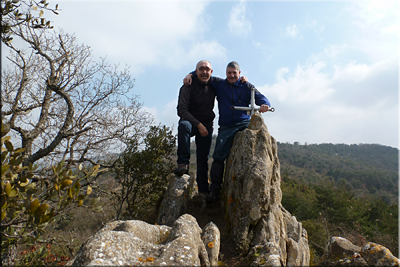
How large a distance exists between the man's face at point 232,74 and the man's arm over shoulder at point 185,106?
112 cm

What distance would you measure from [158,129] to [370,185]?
67.9m

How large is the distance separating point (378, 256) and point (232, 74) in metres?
5.18

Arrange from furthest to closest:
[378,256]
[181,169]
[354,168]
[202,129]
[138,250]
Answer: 1. [354,168]
2. [181,169]
3. [202,129]
4. [378,256]
5. [138,250]

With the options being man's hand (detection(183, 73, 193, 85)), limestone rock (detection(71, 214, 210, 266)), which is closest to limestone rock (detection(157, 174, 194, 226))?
limestone rock (detection(71, 214, 210, 266))

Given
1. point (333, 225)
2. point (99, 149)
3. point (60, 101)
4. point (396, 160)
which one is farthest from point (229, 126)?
point (396, 160)

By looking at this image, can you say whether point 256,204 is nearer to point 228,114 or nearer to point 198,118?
point 228,114

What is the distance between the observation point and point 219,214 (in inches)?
263

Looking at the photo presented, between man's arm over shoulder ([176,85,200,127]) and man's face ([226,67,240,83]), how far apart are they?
112 centimetres

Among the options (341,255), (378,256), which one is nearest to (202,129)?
(341,255)

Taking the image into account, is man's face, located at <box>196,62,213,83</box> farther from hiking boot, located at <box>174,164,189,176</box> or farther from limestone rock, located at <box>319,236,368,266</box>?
limestone rock, located at <box>319,236,368,266</box>

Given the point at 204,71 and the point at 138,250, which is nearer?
the point at 138,250

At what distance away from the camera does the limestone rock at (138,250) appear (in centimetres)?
323

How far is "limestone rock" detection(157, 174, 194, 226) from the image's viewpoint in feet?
21.4

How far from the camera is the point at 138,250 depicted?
3.60m
